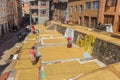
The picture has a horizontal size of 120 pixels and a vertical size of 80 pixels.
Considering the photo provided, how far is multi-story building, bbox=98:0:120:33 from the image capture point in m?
22.4

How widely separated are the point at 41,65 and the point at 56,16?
4083cm

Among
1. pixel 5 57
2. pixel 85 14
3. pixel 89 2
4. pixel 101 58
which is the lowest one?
pixel 5 57

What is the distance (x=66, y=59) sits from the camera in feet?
54.6

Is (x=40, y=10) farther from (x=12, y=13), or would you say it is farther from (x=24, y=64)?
(x=24, y=64)

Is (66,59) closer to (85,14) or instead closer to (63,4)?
(85,14)

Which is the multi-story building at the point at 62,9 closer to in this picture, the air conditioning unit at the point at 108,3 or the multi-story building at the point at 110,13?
the multi-story building at the point at 110,13

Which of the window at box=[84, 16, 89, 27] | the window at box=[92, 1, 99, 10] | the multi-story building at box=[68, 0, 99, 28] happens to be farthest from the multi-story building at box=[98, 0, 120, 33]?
the window at box=[84, 16, 89, 27]

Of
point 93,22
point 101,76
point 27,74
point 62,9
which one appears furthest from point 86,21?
point 101,76

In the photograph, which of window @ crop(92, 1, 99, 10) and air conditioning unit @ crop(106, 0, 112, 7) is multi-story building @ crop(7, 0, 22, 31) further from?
air conditioning unit @ crop(106, 0, 112, 7)

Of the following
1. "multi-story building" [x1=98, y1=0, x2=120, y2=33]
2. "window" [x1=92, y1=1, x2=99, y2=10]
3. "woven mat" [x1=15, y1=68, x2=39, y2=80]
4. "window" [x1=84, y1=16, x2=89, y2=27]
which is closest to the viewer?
"woven mat" [x1=15, y1=68, x2=39, y2=80]

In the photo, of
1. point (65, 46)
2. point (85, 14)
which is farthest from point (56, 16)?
point (65, 46)

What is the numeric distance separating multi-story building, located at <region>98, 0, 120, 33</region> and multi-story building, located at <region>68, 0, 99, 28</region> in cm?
183

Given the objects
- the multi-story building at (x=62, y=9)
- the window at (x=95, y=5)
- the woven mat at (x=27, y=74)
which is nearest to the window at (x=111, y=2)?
the window at (x=95, y=5)

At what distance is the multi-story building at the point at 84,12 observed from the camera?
28531 millimetres
